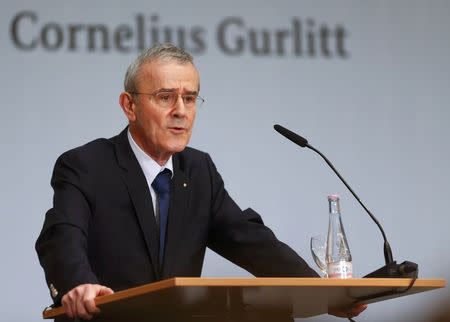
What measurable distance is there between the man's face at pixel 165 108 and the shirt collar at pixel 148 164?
0.04m

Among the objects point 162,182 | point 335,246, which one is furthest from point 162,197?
point 335,246

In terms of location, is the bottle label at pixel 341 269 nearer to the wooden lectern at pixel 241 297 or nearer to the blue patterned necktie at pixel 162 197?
the wooden lectern at pixel 241 297

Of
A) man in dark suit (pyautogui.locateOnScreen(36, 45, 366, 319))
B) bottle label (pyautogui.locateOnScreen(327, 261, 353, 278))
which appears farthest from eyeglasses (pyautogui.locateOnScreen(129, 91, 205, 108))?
bottle label (pyautogui.locateOnScreen(327, 261, 353, 278))

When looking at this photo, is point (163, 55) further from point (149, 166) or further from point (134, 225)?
point (134, 225)

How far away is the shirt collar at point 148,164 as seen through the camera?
3270 mm

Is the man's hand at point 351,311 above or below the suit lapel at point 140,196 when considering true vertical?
below

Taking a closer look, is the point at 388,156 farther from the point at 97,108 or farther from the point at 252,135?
the point at 97,108

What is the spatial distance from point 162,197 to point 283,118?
151 cm

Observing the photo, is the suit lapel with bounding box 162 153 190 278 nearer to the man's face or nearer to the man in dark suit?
the man in dark suit

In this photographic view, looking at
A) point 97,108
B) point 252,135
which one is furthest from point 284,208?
point 97,108

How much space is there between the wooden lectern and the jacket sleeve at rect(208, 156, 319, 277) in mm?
307

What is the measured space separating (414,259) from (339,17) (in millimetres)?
1218

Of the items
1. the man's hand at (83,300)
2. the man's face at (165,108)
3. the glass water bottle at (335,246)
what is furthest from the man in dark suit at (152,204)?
the man's hand at (83,300)

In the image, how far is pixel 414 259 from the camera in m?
4.66
